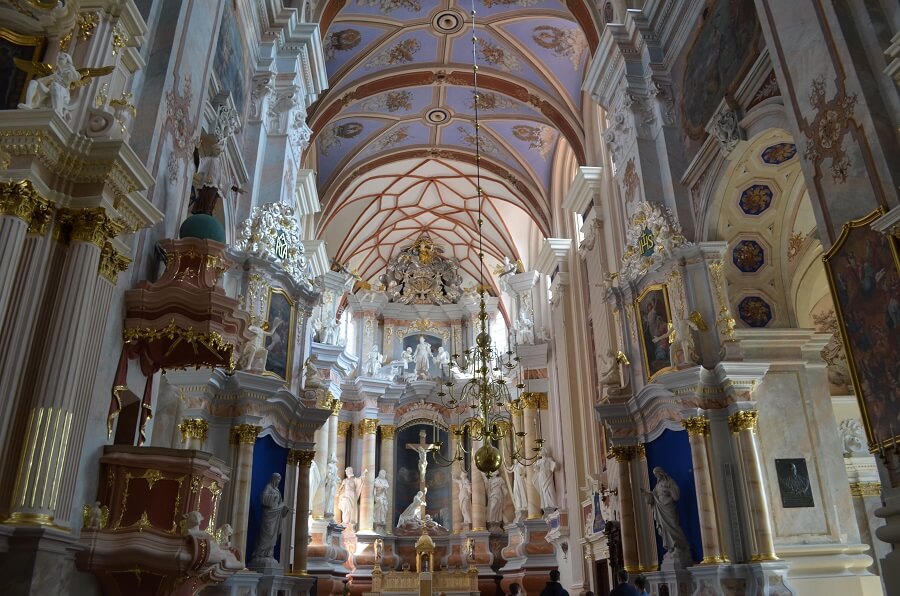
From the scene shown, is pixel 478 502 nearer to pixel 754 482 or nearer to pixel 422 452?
pixel 422 452

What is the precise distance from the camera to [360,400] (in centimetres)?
2388

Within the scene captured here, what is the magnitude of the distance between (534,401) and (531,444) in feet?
4.25

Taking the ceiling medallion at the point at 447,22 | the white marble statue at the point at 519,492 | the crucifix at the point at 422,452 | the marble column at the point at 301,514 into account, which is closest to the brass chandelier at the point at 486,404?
the white marble statue at the point at 519,492

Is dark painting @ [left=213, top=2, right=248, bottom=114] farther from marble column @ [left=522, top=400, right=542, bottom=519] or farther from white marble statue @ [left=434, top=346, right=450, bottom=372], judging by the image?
white marble statue @ [left=434, top=346, right=450, bottom=372]

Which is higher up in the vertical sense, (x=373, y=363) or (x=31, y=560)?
(x=373, y=363)

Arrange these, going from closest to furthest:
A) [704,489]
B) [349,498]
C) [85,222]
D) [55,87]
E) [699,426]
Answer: [55,87] → [85,222] → [704,489] → [699,426] → [349,498]

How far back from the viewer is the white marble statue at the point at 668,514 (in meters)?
9.65

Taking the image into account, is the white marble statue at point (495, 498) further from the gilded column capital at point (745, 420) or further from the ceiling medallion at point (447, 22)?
the gilded column capital at point (745, 420)

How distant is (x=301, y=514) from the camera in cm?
1152

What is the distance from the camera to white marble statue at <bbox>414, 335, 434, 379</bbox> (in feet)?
82.6

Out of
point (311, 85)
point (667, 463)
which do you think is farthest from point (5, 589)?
point (311, 85)

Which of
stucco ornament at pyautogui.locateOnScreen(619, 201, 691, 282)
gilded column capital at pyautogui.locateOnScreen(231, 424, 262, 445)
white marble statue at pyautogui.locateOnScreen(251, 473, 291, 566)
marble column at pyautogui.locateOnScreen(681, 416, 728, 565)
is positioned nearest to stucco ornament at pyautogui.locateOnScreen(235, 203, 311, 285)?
gilded column capital at pyautogui.locateOnScreen(231, 424, 262, 445)

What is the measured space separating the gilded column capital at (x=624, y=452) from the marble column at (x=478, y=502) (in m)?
Result: 11.7

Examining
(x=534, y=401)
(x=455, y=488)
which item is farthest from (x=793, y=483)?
(x=455, y=488)
